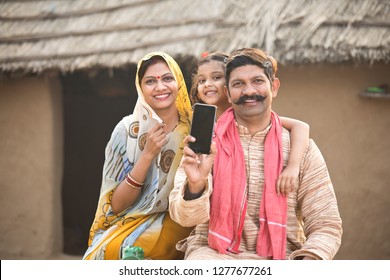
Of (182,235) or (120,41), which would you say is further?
(120,41)

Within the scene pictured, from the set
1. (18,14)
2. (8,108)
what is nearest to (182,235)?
(8,108)

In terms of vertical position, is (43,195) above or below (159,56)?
below

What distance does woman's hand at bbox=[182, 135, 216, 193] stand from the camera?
2.78 m

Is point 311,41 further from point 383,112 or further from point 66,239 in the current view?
point 66,239

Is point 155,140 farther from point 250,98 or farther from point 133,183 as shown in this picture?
point 250,98

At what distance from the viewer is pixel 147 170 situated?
3373 mm

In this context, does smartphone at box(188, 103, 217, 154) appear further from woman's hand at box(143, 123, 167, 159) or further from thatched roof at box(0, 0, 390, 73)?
thatched roof at box(0, 0, 390, 73)

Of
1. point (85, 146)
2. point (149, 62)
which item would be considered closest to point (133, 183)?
point (149, 62)

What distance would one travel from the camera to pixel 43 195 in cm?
707

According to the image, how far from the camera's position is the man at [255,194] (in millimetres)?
2941

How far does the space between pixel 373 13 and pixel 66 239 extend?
477cm

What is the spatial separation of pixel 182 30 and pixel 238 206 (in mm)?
3970

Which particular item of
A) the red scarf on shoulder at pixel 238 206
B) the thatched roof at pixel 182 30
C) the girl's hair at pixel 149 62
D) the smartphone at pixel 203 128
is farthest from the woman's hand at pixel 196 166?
the thatched roof at pixel 182 30

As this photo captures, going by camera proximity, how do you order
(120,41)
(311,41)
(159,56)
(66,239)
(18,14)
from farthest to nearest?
(66,239) → (18,14) → (120,41) → (311,41) → (159,56)
